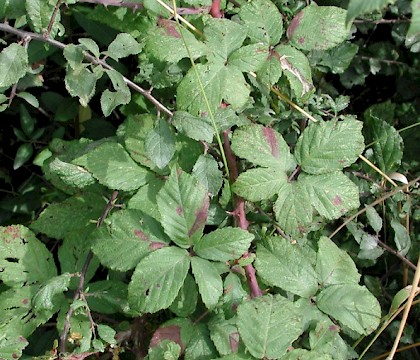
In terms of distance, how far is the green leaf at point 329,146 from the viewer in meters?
1.18

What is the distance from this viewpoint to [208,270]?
1.08 meters

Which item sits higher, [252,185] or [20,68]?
[20,68]

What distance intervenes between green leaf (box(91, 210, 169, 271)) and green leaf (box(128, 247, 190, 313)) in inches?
1.4

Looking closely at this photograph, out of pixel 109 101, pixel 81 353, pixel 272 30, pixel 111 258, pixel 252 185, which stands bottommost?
pixel 81 353

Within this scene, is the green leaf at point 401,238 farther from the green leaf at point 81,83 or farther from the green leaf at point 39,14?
the green leaf at point 39,14

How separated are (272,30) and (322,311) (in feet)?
1.98

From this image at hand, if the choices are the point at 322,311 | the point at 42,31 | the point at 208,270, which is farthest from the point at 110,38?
the point at 322,311

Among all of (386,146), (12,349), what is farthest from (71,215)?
(386,146)

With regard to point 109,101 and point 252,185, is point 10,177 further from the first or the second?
point 252,185

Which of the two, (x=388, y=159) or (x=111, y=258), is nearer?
(x=111, y=258)

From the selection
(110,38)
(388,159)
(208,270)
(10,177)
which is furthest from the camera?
(10,177)

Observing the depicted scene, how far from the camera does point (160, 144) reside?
115 centimetres

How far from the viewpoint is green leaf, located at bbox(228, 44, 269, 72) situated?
1173mm

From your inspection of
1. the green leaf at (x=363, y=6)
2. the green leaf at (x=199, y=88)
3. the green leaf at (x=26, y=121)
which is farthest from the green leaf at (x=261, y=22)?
the green leaf at (x=26, y=121)
